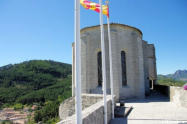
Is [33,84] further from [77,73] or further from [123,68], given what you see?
[77,73]

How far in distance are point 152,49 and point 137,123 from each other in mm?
15829

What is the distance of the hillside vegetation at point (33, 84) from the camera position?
2879 inches

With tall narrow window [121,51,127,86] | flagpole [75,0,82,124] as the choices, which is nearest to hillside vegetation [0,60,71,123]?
tall narrow window [121,51,127,86]

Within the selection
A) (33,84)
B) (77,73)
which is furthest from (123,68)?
(33,84)

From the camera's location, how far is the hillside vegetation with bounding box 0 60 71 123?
73125 mm

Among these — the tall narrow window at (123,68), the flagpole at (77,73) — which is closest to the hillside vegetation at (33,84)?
the tall narrow window at (123,68)

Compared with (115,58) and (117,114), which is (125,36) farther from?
(117,114)

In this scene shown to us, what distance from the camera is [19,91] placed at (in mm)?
84062

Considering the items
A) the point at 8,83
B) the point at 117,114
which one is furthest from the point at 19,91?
the point at 117,114

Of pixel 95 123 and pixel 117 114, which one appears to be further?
pixel 117 114

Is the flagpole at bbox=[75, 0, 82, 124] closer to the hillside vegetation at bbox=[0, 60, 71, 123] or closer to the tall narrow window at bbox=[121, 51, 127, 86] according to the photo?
the tall narrow window at bbox=[121, 51, 127, 86]

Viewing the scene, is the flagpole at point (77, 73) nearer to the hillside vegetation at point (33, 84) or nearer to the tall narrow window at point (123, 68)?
the tall narrow window at point (123, 68)

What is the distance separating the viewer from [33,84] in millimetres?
91875

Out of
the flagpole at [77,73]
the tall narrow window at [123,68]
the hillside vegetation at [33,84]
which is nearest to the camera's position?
the flagpole at [77,73]
